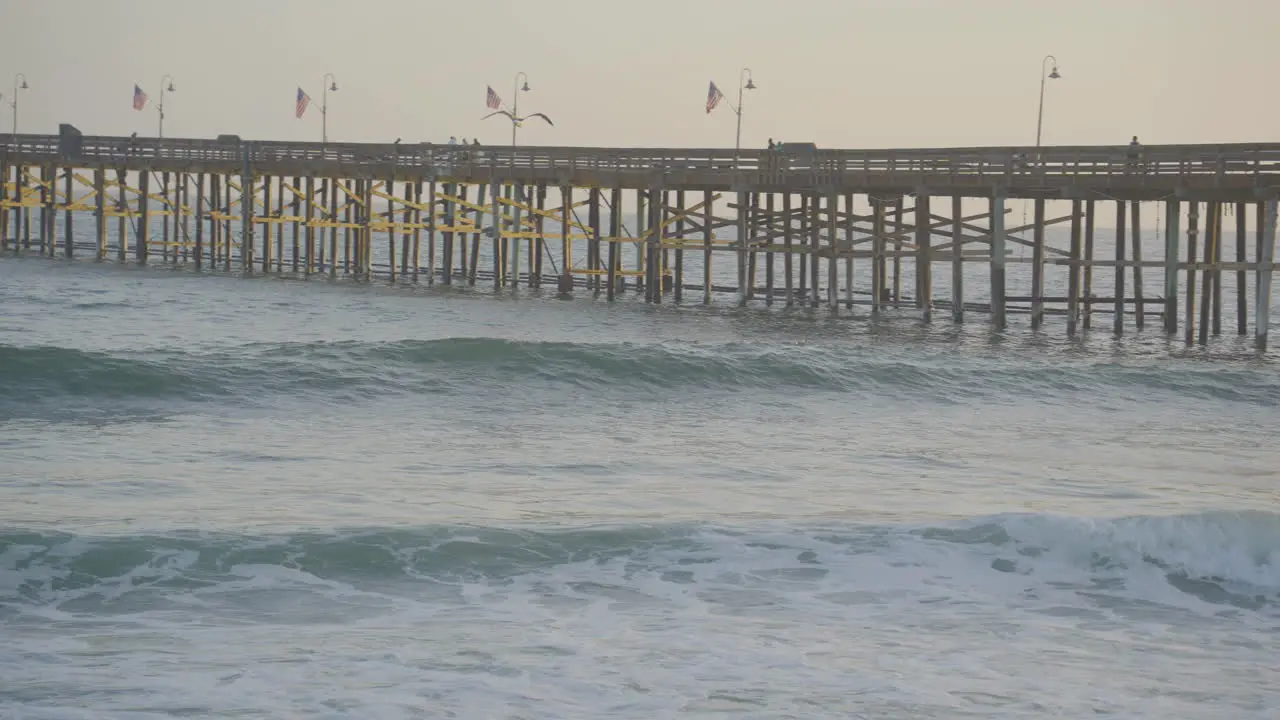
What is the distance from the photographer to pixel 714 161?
3916cm

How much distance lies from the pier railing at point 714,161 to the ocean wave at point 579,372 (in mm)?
3681

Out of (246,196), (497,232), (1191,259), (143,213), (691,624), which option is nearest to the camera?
(691,624)

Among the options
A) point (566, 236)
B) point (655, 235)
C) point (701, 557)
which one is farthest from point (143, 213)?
point (701, 557)

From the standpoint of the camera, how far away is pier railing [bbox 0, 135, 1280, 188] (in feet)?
98.6

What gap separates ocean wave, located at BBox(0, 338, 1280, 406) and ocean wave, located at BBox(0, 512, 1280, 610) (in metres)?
10.6

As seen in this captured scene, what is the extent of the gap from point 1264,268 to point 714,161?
13901mm

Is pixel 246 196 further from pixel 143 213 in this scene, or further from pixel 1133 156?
pixel 1133 156

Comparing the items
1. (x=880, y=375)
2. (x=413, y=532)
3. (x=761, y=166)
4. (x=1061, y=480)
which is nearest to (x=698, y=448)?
(x=1061, y=480)

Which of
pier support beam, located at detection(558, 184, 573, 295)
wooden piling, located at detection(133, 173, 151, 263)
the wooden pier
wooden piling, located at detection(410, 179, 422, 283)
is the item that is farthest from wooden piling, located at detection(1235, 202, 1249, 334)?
wooden piling, located at detection(133, 173, 151, 263)

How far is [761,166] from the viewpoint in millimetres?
38188

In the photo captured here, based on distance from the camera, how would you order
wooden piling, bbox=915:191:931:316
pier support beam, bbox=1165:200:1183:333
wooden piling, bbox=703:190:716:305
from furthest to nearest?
wooden piling, bbox=703:190:716:305 → wooden piling, bbox=915:191:931:316 → pier support beam, bbox=1165:200:1183:333

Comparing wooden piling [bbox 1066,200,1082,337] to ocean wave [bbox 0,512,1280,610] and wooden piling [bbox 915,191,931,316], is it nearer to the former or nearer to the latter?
wooden piling [bbox 915,191,931,316]

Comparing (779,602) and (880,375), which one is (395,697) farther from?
(880,375)

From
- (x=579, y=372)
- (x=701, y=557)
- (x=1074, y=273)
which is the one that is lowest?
(x=701, y=557)
